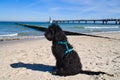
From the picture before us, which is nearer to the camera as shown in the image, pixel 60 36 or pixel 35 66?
pixel 60 36

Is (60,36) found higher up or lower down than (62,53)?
higher up

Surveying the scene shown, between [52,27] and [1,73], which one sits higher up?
[52,27]

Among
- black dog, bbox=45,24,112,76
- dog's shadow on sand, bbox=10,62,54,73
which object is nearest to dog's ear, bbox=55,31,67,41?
black dog, bbox=45,24,112,76

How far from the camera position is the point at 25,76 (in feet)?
15.9

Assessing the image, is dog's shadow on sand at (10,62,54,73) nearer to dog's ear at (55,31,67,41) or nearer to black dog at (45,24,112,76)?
black dog at (45,24,112,76)

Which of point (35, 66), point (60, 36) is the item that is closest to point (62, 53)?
point (60, 36)

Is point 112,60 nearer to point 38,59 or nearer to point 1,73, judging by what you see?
point 38,59

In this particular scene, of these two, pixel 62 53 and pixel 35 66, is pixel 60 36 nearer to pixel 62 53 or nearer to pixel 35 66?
pixel 62 53

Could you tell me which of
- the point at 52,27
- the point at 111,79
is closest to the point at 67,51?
the point at 52,27

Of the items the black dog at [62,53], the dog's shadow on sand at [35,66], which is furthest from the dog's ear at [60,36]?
the dog's shadow on sand at [35,66]

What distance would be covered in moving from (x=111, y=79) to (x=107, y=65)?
1.26 meters

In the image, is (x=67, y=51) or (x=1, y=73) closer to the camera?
(x=67, y=51)

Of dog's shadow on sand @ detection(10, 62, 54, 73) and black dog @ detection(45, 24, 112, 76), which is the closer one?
Result: black dog @ detection(45, 24, 112, 76)

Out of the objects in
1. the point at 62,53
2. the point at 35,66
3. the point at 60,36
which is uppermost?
the point at 60,36
